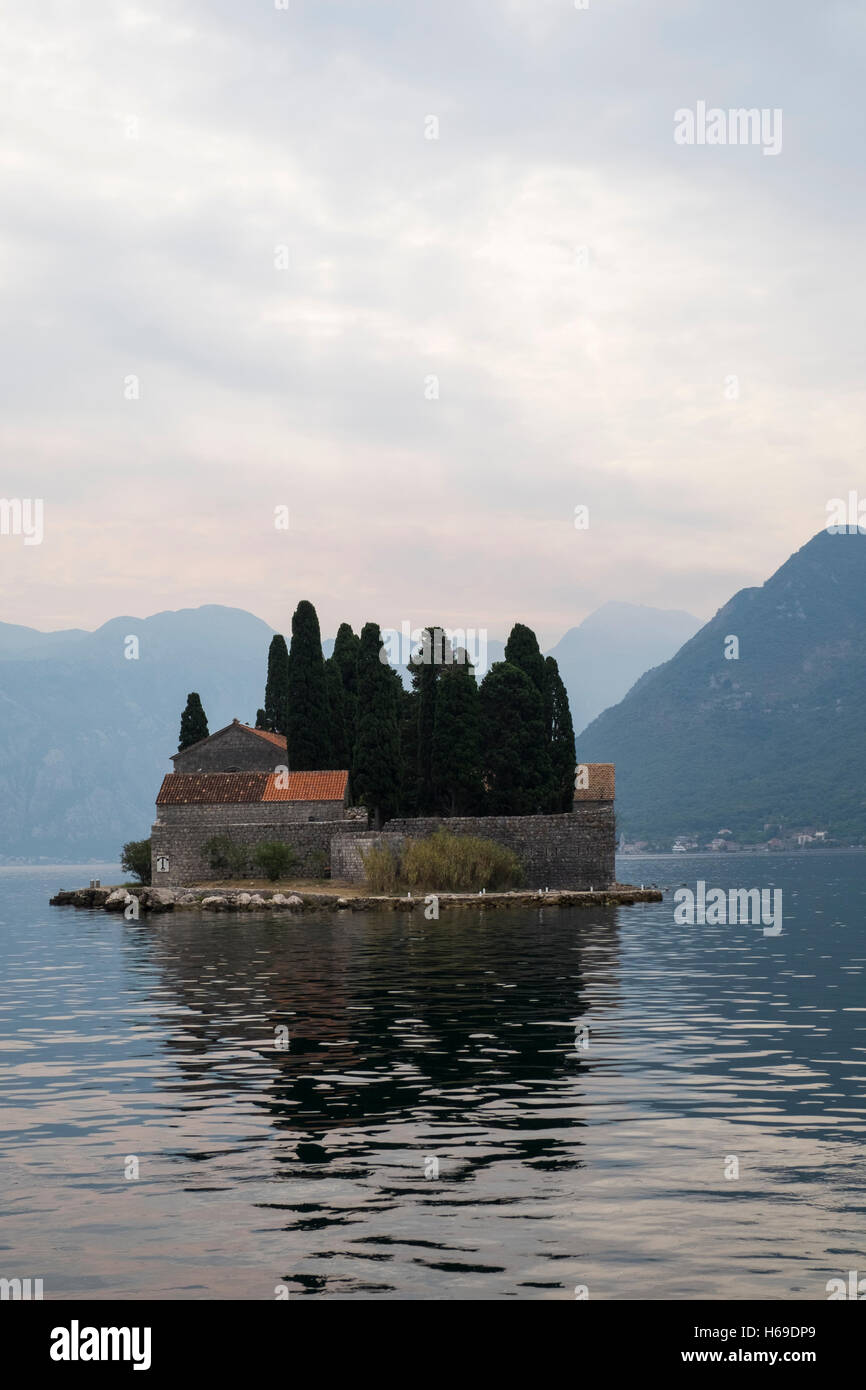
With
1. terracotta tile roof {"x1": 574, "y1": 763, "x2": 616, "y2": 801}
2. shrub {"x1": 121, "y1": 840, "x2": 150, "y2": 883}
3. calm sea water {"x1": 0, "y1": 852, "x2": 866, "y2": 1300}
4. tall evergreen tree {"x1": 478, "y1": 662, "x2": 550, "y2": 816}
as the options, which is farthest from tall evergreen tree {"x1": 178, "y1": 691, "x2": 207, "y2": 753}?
calm sea water {"x1": 0, "y1": 852, "x2": 866, "y2": 1300}

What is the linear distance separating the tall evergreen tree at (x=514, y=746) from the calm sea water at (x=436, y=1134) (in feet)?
146

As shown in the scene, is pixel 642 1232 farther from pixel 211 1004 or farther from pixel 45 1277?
pixel 211 1004

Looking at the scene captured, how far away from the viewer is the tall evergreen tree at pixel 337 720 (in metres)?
82.8

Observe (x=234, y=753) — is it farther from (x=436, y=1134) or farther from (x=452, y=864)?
(x=436, y=1134)

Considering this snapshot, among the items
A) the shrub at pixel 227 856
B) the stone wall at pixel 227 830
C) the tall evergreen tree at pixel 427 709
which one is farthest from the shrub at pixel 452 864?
the shrub at pixel 227 856

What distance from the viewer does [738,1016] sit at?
26203mm

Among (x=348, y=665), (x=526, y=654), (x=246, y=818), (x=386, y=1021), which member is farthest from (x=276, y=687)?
(x=386, y=1021)

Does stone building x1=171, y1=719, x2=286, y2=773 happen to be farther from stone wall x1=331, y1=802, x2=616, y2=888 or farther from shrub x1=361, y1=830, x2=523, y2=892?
shrub x1=361, y1=830, x2=523, y2=892

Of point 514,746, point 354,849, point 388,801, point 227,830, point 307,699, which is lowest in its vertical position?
point 354,849

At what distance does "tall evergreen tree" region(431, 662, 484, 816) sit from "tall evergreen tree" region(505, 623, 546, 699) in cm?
639

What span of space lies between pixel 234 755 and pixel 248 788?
7179 mm

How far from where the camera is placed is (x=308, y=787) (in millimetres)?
Answer: 75812
